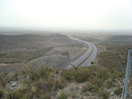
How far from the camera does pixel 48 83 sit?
6.73m

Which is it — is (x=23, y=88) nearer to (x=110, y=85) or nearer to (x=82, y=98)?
(x=82, y=98)

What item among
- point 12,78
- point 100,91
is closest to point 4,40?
point 12,78

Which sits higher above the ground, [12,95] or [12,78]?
[12,95]

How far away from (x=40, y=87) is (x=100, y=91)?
320 centimetres

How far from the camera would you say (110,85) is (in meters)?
7.05

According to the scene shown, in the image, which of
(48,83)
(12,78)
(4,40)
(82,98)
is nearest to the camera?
(82,98)

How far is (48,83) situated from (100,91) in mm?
2884

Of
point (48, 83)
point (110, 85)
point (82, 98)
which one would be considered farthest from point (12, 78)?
point (110, 85)

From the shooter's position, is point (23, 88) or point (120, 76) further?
point (120, 76)

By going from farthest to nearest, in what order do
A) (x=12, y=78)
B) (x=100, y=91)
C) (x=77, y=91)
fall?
1. (x=12, y=78)
2. (x=77, y=91)
3. (x=100, y=91)

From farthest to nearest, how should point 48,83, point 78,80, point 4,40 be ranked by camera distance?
point 4,40 < point 78,80 < point 48,83

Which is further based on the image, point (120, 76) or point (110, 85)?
point (120, 76)

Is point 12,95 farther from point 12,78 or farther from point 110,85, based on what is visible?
point 110,85

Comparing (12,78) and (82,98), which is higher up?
(82,98)
